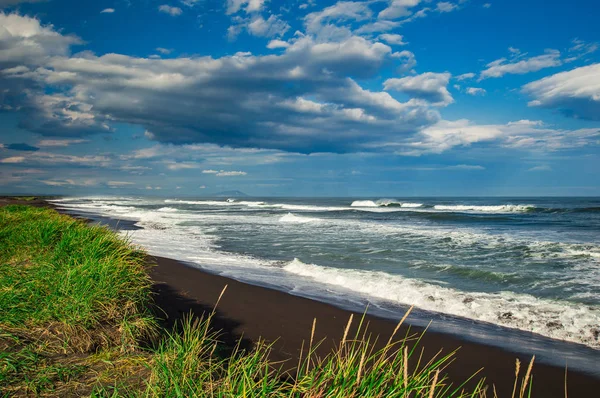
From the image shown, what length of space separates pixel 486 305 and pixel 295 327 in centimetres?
386

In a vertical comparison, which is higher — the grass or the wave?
the grass

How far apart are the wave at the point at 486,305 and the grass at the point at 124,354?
209 centimetres

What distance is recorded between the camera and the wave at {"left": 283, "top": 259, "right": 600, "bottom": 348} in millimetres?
6105

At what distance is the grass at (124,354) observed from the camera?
85.8 inches

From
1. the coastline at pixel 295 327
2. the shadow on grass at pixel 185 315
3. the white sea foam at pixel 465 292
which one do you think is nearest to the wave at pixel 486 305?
the white sea foam at pixel 465 292

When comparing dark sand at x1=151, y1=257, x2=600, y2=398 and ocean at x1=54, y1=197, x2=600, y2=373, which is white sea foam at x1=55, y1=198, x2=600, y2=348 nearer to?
ocean at x1=54, y1=197, x2=600, y2=373

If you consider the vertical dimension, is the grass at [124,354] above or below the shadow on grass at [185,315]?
above

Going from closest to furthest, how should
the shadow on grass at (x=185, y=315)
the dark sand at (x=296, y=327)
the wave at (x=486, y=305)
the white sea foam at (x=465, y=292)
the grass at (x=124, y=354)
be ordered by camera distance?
the grass at (x=124, y=354) → the dark sand at (x=296, y=327) → the shadow on grass at (x=185, y=315) → the wave at (x=486, y=305) → the white sea foam at (x=465, y=292)

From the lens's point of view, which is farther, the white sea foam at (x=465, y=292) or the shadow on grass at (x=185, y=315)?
the white sea foam at (x=465, y=292)

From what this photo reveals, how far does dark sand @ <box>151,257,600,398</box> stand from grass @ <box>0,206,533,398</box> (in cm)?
23

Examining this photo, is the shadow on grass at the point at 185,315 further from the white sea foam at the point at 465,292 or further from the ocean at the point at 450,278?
the white sea foam at the point at 465,292

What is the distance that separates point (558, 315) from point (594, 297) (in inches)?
71.8

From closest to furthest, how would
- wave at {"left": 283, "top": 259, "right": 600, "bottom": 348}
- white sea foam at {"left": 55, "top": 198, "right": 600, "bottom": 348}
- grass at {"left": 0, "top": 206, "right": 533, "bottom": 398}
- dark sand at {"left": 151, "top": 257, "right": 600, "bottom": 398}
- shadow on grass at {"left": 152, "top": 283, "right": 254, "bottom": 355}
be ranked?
grass at {"left": 0, "top": 206, "right": 533, "bottom": 398} → dark sand at {"left": 151, "top": 257, "right": 600, "bottom": 398} → shadow on grass at {"left": 152, "top": 283, "right": 254, "bottom": 355} → wave at {"left": 283, "top": 259, "right": 600, "bottom": 348} → white sea foam at {"left": 55, "top": 198, "right": 600, "bottom": 348}

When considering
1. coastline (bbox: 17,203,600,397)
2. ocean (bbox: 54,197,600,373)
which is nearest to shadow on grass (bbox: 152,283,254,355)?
coastline (bbox: 17,203,600,397)
